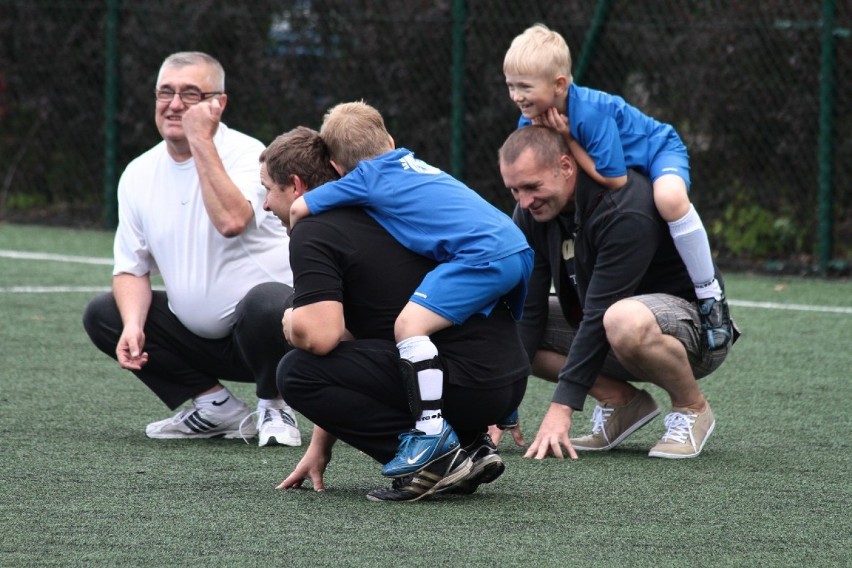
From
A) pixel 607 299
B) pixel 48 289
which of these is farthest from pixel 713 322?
pixel 48 289

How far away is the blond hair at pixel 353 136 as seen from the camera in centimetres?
379

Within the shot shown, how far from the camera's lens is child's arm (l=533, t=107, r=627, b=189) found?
4.43 metres

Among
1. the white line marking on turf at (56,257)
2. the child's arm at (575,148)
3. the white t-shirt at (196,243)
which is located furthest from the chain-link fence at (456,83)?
the white t-shirt at (196,243)

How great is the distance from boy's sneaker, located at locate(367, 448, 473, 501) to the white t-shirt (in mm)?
1184

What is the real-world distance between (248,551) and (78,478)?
0.96m

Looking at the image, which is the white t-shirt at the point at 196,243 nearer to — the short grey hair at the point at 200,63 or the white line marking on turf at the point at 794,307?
the short grey hair at the point at 200,63

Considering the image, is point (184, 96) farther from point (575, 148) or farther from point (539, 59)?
point (575, 148)

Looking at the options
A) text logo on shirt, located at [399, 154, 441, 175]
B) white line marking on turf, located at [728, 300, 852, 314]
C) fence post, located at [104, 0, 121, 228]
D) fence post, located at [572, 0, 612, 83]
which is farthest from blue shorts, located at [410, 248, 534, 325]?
fence post, located at [104, 0, 121, 228]

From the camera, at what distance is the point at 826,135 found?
8898 mm

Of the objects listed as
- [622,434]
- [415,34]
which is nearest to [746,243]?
[415,34]

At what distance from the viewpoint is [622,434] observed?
4668 mm

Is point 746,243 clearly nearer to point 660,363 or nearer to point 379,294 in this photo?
point 660,363

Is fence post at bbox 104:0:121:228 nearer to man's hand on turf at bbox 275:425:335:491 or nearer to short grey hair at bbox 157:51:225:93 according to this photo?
short grey hair at bbox 157:51:225:93

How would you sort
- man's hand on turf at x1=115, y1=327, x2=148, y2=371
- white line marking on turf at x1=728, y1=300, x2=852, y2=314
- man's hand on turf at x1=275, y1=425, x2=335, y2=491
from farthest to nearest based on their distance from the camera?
1. white line marking on turf at x1=728, y1=300, x2=852, y2=314
2. man's hand on turf at x1=115, y1=327, x2=148, y2=371
3. man's hand on turf at x1=275, y1=425, x2=335, y2=491
